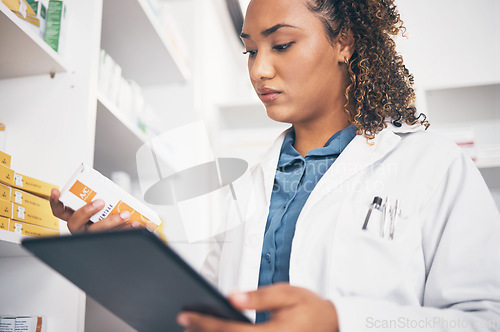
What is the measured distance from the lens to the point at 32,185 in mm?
1157

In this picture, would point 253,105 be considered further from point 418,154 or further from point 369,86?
point 418,154

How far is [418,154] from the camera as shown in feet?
3.36

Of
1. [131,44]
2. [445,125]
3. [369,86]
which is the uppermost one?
[131,44]

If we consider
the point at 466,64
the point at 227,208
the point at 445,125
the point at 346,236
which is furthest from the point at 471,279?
the point at 466,64

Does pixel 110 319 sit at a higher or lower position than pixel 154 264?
lower

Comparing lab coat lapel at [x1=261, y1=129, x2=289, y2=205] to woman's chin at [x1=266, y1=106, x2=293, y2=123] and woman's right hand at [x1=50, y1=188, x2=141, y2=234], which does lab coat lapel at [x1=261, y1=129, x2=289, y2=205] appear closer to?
woman's chin at [x1=266, y1=106, x2=293, y2=123]

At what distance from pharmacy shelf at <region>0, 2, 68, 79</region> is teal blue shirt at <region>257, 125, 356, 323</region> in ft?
2.30

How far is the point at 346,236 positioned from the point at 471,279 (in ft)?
0.81

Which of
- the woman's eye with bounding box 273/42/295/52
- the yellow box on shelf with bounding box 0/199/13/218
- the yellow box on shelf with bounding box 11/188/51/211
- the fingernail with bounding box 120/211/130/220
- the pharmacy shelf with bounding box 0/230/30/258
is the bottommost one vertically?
the pharmacy shelf with bounding box 0/230/30/258

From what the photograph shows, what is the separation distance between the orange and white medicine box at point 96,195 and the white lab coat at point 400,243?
0.94 ft

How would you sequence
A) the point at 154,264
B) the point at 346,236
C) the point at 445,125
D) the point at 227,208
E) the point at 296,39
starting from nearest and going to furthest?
the point at 154,264, the point at 346,236, the point at 296,39, the point at 227,208, the point at 445,125

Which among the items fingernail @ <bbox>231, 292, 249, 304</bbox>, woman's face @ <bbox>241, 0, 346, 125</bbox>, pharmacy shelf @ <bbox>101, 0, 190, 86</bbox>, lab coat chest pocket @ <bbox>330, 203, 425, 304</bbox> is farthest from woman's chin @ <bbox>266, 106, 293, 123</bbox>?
pharmacy shelf @ <bbox>101, 0, 190, 86</bbox>

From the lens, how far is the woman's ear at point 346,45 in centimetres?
121

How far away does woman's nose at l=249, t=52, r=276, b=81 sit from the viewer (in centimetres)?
112
